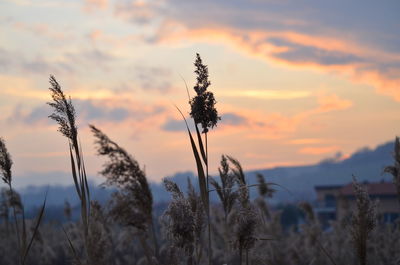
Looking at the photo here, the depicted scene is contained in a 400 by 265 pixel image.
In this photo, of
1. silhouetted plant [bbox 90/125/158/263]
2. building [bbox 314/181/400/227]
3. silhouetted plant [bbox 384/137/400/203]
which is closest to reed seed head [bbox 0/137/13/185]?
silhouetted plant [bbox 90/125/158/263]

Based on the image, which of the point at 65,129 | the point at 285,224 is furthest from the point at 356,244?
the point at 285,224

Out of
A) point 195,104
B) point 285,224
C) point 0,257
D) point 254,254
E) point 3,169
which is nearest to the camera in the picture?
point 195,104

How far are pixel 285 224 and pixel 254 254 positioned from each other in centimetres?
6910

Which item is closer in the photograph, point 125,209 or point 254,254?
point 125,209

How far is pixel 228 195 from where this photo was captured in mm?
5355

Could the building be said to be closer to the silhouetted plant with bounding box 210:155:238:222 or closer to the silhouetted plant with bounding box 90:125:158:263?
the silhouetted plant with bounding box 210:155:238:222

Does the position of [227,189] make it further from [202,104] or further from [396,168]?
[396,168]

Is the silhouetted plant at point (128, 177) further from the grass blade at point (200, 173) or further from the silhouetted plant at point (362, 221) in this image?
the silhouetted plant at point (362, 221)

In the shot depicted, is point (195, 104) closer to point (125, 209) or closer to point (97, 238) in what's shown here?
point (125, 209)

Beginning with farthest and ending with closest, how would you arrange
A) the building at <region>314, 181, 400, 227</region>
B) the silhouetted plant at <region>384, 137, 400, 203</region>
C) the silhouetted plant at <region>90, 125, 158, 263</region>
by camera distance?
the building at <region>314, 181, 400, 227</region> < the silhouetted plant at <region>384, 137, 400, 203</region> < the silhouetted plant at <region>90, 125, 158, 263</region>

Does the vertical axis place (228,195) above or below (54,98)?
below

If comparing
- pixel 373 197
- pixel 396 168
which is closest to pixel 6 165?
pixel 396 168

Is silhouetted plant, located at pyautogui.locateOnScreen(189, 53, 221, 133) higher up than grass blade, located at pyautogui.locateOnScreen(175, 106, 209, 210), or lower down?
higher up

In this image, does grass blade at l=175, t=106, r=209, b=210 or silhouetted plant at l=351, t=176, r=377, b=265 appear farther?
silhouetted plant at l=351, t=176, r=377, b=265
